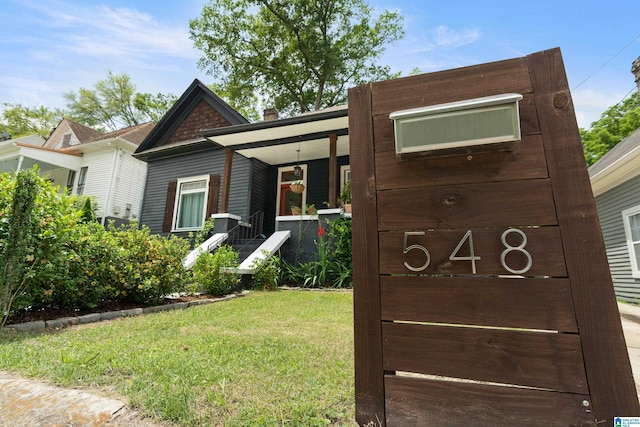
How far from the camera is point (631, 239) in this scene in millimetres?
7035

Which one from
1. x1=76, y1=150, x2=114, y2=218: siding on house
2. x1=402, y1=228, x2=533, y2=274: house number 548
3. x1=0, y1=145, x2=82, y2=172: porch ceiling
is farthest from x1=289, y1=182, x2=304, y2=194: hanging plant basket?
x1=0, y1=145, x2=82, y2=172: porch ceiling

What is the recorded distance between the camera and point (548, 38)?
285 inches

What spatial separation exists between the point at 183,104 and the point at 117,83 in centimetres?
1597

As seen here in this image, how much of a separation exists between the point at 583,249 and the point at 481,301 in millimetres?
396

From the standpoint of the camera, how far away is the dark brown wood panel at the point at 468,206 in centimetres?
118

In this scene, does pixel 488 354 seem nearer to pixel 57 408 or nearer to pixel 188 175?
pixel 57 408

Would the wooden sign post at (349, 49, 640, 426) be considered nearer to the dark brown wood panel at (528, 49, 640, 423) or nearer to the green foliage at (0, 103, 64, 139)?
the dark brown wood panel at (528, 49, 640, 423)

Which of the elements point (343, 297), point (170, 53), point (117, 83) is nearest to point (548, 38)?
point (343, 297)

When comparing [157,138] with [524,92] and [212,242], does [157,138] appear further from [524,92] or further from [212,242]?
[524,92]

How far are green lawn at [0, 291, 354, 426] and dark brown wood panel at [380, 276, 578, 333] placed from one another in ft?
2.01

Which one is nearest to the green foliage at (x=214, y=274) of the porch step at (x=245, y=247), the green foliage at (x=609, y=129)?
the porch step at (x=245, y=247)

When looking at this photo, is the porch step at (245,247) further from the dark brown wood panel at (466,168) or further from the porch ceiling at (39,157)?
the porch ceiling at (39,157)

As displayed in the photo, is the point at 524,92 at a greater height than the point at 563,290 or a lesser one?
greater

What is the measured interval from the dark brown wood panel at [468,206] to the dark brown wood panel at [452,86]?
40cm
